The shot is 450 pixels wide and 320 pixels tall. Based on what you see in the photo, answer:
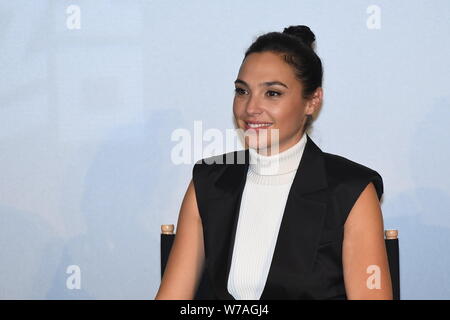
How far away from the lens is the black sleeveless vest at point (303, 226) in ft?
5.55

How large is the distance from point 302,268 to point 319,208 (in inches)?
7.1

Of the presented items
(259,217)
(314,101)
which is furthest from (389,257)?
(314,101)

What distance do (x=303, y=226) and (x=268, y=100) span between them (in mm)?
376

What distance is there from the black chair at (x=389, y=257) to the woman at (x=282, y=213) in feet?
0.08

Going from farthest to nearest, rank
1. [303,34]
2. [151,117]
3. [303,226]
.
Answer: [151,117], [303,34], [303,226]

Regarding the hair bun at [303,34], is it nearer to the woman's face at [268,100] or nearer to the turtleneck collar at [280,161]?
the woman's face at [268,100]

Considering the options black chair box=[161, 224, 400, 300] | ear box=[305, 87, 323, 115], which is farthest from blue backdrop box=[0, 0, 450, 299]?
ear box=[305, 87, 323, 115]

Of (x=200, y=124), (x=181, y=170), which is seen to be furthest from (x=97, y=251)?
(x=200, y=124)

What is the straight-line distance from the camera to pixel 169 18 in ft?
7.22

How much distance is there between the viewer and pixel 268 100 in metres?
1.74

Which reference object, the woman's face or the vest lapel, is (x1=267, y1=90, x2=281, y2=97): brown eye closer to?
the woman's face

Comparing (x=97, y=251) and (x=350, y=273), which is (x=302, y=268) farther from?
(x=97, y=251)

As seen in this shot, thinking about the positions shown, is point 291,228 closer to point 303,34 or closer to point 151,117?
point 303,34

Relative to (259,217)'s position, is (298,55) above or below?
above
